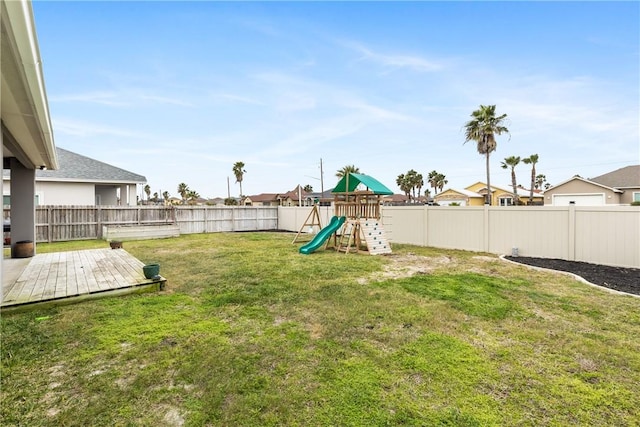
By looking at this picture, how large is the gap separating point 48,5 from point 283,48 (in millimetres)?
6749

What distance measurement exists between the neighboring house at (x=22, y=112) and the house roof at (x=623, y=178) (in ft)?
94.6

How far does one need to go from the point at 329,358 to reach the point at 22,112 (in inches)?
190

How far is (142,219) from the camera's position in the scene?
14109 mm

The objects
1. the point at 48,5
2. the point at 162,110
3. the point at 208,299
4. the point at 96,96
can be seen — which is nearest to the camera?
the point at 208,299

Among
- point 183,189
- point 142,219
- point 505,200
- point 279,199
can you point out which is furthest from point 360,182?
point 183,189

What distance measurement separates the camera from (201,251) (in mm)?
9391

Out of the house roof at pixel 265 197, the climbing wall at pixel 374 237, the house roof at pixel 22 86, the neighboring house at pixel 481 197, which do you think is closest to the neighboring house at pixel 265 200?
the house roof at pixel 265 197

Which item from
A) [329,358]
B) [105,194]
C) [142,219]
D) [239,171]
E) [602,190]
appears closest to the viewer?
[329,358]

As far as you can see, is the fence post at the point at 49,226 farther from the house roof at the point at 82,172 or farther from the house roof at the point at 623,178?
the house roof at the point at 623,178

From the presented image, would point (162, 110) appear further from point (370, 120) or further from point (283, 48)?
point (370, 120)

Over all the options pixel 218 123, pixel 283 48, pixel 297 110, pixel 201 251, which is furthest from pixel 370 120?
pixel 201 251

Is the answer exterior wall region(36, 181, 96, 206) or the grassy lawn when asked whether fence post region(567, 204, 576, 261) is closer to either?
the grassy lawn

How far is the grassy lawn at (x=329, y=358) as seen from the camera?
→ 2.00 meters

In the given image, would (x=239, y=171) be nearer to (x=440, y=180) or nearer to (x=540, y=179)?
(x=440, y=180)
